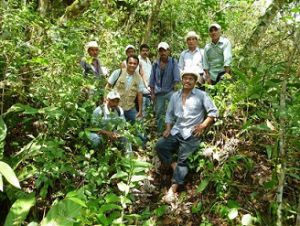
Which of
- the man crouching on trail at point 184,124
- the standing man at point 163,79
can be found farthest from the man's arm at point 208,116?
the standing man at point 163,79

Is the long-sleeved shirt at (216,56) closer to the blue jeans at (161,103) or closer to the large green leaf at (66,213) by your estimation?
the blue jeans at (161,103)

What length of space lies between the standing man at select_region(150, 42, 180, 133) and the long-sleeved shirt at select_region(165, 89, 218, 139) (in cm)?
119

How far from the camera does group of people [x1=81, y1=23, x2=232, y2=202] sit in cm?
552

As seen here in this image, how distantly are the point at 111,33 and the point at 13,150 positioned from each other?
231 inches

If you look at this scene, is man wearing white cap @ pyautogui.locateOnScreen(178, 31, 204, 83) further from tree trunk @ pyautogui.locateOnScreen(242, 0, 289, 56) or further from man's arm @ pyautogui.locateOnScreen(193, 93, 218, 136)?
man's arm @ pyautogui.locateOnScreen(193, 93, 218, 136)

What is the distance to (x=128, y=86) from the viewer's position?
6.89 m

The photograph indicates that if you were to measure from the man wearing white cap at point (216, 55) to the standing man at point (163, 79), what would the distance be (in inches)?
23.3

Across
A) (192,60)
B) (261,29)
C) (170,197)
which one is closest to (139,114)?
(192,60)

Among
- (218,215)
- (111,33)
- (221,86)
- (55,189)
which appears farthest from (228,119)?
(111,33)

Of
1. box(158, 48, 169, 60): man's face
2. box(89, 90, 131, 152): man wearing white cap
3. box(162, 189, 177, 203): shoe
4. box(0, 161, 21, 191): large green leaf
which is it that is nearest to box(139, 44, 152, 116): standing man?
box(158, 48, 169, 60): man's face

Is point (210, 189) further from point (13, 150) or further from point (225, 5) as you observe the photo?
point (225, 5)

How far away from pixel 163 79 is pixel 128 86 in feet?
2.17

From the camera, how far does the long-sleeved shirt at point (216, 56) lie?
6.85 meters

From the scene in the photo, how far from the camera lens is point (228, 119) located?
5.91 meters
